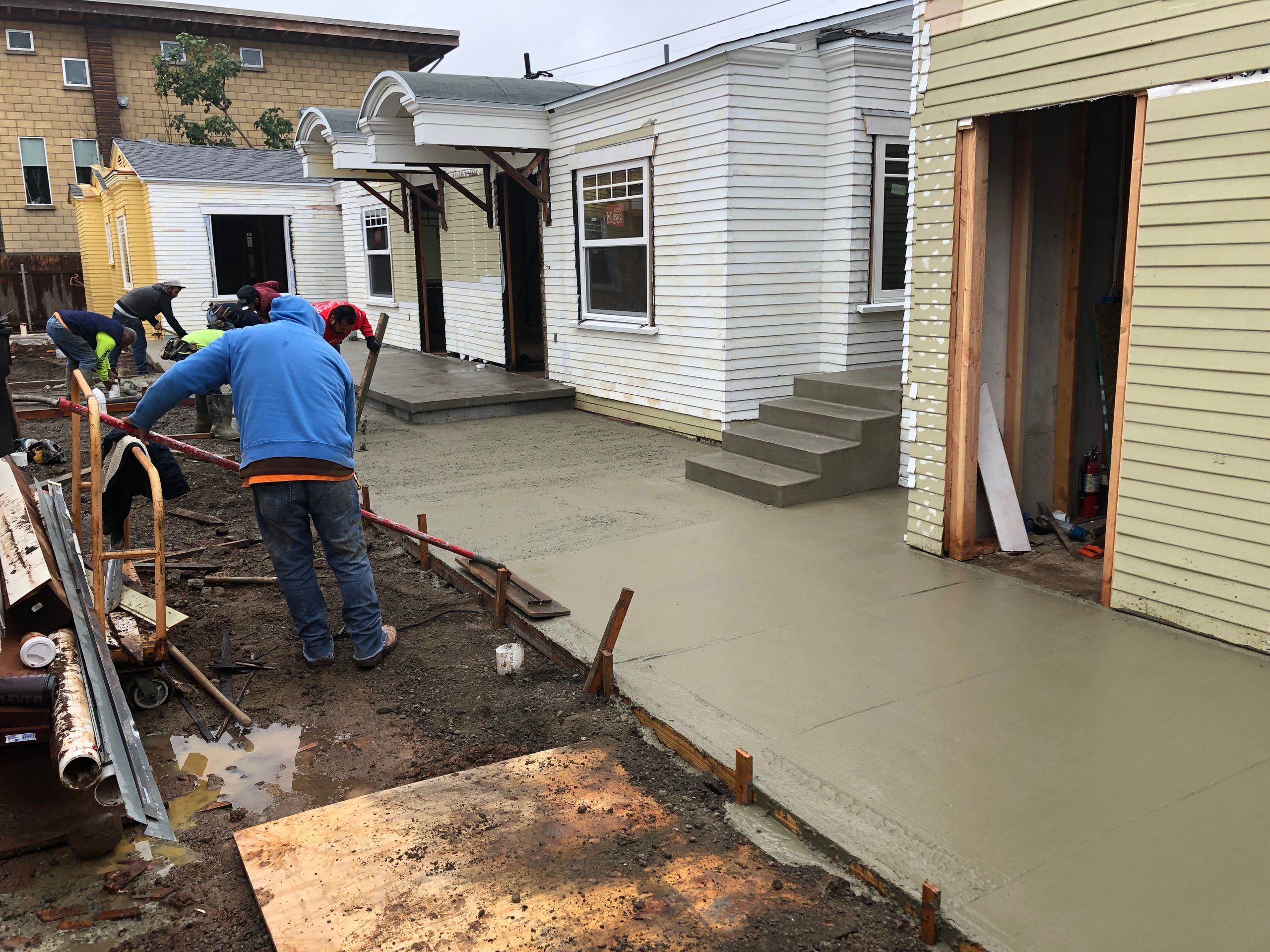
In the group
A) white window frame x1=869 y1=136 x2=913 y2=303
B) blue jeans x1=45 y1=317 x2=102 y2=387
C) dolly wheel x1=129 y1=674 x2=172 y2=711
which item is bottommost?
dolly wheel x1=129 y1=674 x2=172 y2=711

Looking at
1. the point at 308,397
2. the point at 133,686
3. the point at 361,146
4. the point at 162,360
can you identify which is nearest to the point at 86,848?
the point at 133,686

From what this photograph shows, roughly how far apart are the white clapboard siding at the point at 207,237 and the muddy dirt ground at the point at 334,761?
670 inches

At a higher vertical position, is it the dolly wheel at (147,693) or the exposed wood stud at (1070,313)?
the exposed wood stud at (1070,313)

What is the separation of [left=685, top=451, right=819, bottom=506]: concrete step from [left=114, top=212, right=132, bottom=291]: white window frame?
18.3 m

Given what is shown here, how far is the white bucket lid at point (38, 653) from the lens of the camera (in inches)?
127

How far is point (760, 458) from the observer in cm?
764

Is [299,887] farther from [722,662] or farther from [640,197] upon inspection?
[640,197]

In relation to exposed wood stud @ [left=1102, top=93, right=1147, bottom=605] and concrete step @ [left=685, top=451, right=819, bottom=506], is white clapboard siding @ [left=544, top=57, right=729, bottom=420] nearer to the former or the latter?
concrete step @ [left=685, top=451, right=819, bottom=506]

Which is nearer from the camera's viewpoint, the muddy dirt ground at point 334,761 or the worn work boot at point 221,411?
the muddy dirt ground at point 334,761

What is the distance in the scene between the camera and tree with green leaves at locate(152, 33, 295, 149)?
28.6m

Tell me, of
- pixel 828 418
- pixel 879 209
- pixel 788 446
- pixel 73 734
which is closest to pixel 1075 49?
pixel 828 418

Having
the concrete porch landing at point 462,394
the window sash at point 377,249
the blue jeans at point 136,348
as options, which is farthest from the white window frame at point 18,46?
the concrete porch landing at point 462,394

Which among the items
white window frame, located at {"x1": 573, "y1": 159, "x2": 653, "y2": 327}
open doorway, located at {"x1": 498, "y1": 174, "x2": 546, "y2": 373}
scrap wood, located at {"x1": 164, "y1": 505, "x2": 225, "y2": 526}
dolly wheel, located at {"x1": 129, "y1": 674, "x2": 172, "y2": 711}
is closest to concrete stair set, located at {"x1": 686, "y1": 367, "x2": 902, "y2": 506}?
white window frame, located at {"x1": 573, "y1": 159, "x2": 653, "y2": 327}

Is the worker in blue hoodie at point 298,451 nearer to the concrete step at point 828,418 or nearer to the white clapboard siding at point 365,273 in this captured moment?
the concrete step at point 828,418
